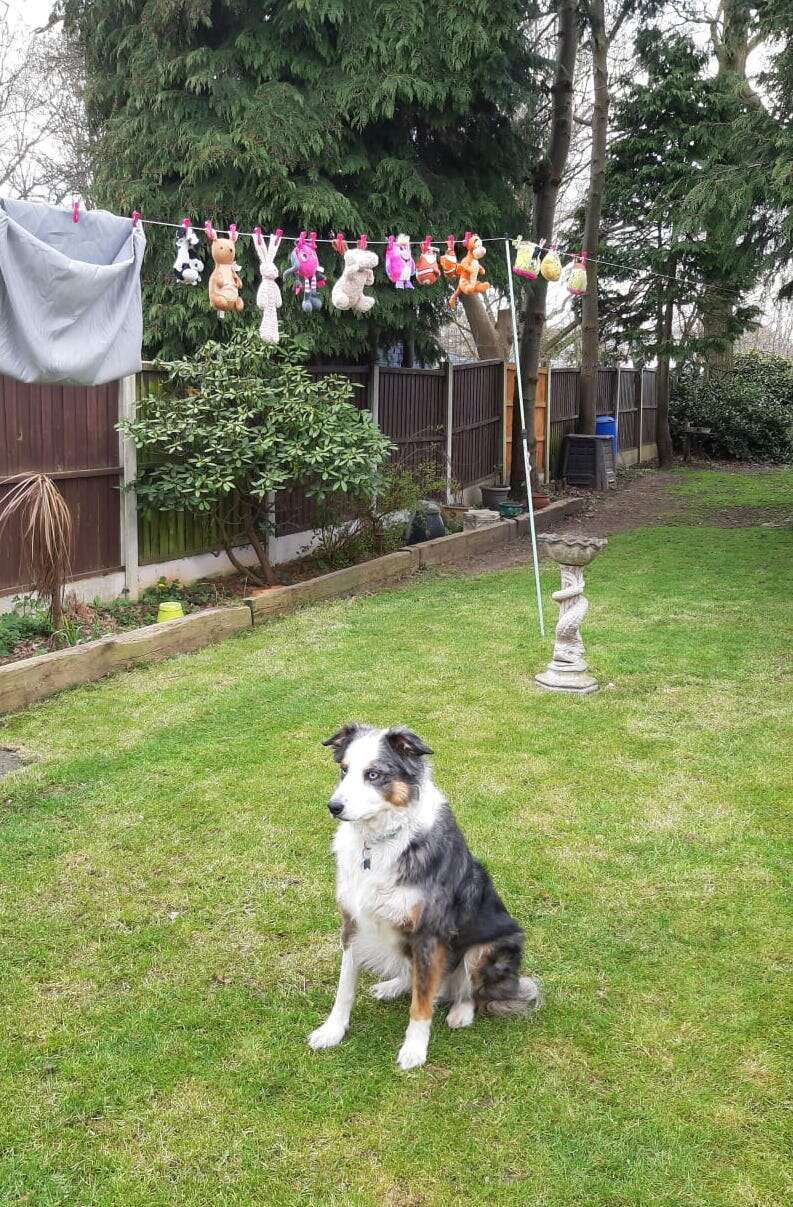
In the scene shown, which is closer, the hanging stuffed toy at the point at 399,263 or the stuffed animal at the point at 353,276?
the stuffed animal at the point at 353,276

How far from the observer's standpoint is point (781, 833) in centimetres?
445

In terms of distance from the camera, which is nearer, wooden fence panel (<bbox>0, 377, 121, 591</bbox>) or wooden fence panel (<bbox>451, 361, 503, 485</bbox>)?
wooden fence panel (<bbox>0, 377, 121, 591</bbox>)

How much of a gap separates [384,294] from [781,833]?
22.9ft

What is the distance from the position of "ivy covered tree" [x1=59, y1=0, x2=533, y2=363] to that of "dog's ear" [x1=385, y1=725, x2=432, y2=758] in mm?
7144

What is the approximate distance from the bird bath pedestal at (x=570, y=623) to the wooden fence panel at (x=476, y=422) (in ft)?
23.2

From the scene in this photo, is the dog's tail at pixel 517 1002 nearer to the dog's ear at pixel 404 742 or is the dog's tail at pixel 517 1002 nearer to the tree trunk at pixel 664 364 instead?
the dog's ear at pixel 404 742

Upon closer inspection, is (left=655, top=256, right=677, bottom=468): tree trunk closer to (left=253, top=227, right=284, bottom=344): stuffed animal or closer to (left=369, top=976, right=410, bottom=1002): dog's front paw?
(left=253, top=227, right=284, bottom=344): stuffed animal

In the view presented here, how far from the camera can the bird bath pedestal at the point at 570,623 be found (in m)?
6.59

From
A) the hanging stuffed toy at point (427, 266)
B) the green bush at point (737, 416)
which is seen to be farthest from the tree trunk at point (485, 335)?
the hanging stuffed toy at point (427, 266)

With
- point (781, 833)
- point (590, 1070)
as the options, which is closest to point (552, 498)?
point (781, 833)

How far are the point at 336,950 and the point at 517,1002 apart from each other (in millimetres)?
704

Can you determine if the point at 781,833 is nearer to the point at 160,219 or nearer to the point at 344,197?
the point at 344,197

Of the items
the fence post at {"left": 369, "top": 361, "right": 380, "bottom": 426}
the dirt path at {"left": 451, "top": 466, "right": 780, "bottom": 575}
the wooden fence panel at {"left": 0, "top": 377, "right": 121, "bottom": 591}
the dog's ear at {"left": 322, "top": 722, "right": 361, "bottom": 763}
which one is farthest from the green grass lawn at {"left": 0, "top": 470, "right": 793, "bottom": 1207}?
the fence post at {"left": 369, "top": 361, "right": 380, "bottom": 426}

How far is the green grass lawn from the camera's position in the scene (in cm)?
262
